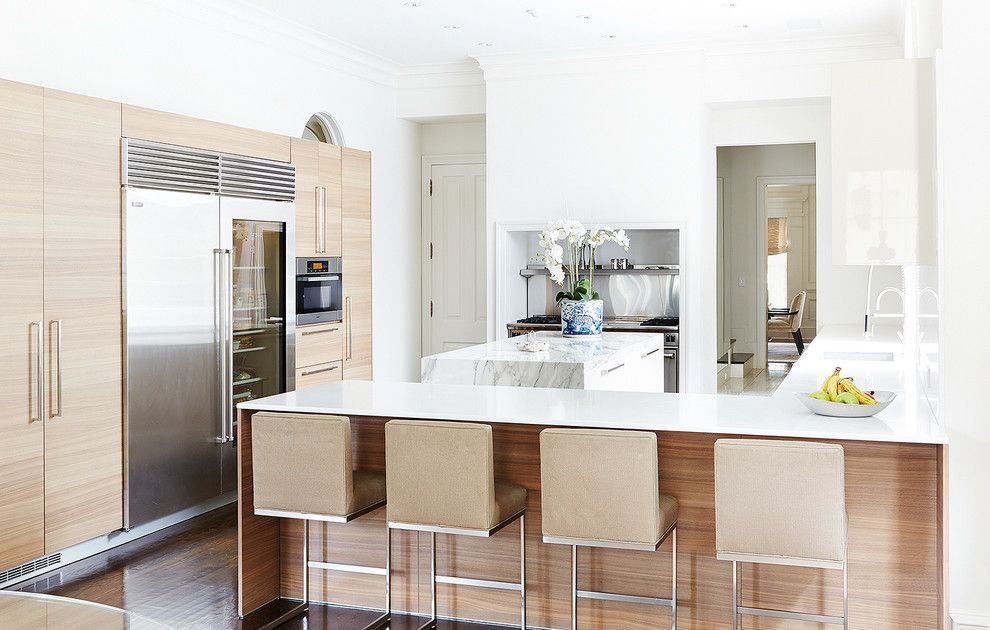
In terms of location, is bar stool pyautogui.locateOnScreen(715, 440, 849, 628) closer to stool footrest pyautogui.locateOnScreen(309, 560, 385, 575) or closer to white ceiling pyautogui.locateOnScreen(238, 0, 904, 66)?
stool footrest pyautogui.locateOnScreen(309, 560, 385, 575)

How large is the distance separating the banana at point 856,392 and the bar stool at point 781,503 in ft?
1.58

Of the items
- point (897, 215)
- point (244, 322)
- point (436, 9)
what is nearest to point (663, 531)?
point (897, 215)

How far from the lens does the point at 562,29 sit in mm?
6801

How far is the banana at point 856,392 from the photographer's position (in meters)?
3.20

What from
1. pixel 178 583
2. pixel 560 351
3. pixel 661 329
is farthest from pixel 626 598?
pixel 661 329

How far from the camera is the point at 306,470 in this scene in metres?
3.32

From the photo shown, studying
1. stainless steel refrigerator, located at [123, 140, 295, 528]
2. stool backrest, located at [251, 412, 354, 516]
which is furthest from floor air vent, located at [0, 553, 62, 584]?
stool backrest, located at [251, 412, 354, 516]

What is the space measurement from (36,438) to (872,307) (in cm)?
608

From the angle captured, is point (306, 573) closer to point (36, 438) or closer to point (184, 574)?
point (184, 574)

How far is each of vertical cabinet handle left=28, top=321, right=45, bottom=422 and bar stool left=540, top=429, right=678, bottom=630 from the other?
7.70 feet

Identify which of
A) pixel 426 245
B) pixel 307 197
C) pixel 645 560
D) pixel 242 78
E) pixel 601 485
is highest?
pixel 242 78

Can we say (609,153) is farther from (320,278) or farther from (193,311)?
(193,311)

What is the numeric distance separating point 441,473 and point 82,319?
2118 mm

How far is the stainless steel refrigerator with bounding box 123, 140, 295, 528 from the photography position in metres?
4.61
